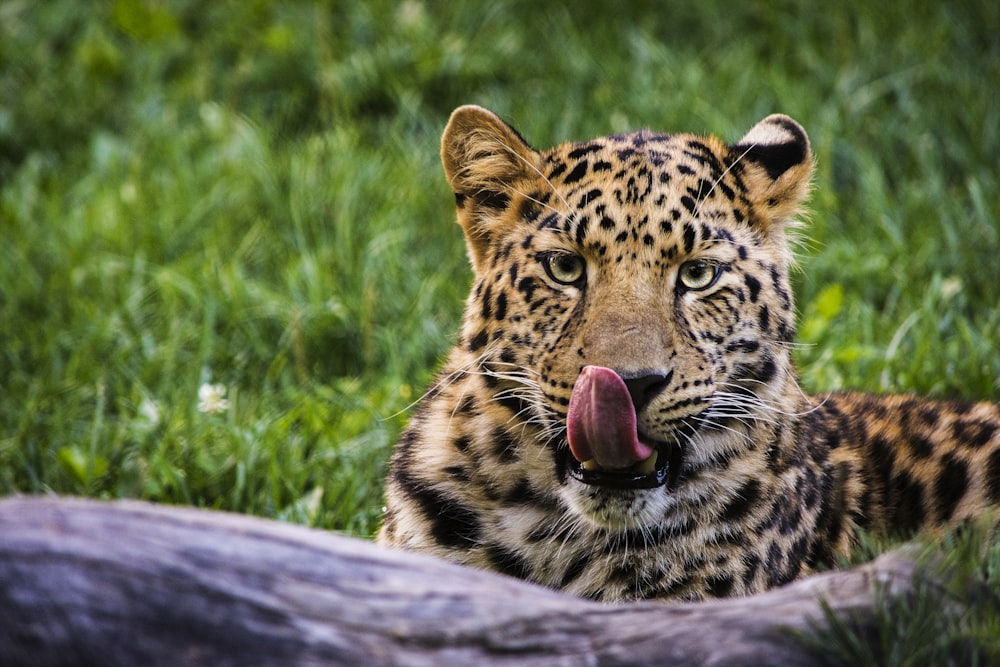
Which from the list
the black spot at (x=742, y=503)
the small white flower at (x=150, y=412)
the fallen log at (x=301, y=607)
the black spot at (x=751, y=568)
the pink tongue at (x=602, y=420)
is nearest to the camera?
the fallen log at (x=301, y=607)

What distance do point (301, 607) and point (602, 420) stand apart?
135 cm

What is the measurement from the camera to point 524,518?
14.0ft

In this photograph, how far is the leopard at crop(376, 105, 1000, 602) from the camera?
4.02m

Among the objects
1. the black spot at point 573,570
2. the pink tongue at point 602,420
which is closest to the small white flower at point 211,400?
the black spot at point 573,570

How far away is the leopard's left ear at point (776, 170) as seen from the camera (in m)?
4.61

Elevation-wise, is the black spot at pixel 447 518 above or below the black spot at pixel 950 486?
below

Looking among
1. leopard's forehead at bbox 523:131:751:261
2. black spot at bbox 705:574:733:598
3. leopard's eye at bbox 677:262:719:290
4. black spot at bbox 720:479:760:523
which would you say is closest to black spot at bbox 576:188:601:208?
leopard's forehead at bbox 523:131:751:261

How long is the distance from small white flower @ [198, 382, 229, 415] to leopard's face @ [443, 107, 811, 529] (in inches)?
69.2

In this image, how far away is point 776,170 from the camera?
15.4ft

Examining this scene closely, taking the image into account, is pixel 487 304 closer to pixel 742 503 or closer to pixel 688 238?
pixel 688 238

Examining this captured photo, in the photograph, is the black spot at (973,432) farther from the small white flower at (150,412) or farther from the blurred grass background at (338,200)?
the small white flower at (150,412)

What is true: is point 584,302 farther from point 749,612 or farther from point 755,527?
point 749,612

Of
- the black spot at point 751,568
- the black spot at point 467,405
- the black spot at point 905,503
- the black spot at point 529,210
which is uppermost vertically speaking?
the black spot at point 529,210

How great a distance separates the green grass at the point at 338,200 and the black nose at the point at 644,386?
1597mm
